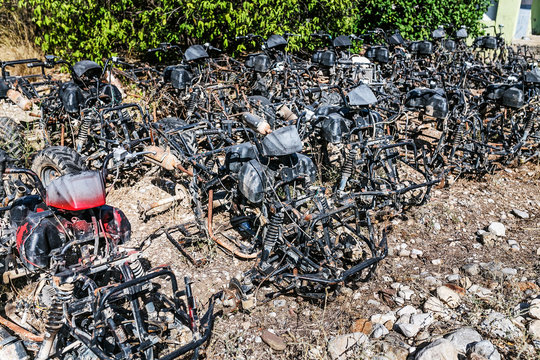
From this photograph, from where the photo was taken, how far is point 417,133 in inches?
333

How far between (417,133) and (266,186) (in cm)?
463

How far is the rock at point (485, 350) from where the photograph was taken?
3471 mm

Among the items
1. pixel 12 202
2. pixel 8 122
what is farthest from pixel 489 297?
pixel 8 122

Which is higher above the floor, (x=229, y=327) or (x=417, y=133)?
(x=229, y=327)

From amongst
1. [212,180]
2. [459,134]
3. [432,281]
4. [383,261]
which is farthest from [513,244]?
[212,180]

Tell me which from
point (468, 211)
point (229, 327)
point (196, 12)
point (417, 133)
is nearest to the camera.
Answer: point (229, 327)

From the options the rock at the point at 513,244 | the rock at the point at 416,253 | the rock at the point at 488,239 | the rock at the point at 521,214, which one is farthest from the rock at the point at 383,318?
the rock at the point at 521,214

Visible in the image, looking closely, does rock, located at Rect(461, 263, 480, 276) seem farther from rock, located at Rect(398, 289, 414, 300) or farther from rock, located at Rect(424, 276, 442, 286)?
rock, located at Rect(398, 289, 414, 300)

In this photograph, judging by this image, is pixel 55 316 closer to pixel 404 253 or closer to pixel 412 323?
pixel 412 323

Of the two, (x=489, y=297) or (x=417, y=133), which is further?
(x=417, y=133)

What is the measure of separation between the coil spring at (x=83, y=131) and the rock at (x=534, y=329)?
18.7 feet

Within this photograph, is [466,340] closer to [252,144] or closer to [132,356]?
[132,356]

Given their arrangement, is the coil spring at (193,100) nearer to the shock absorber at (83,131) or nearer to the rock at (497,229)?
the shock absorber at (83,131)

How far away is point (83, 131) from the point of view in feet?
22.1
